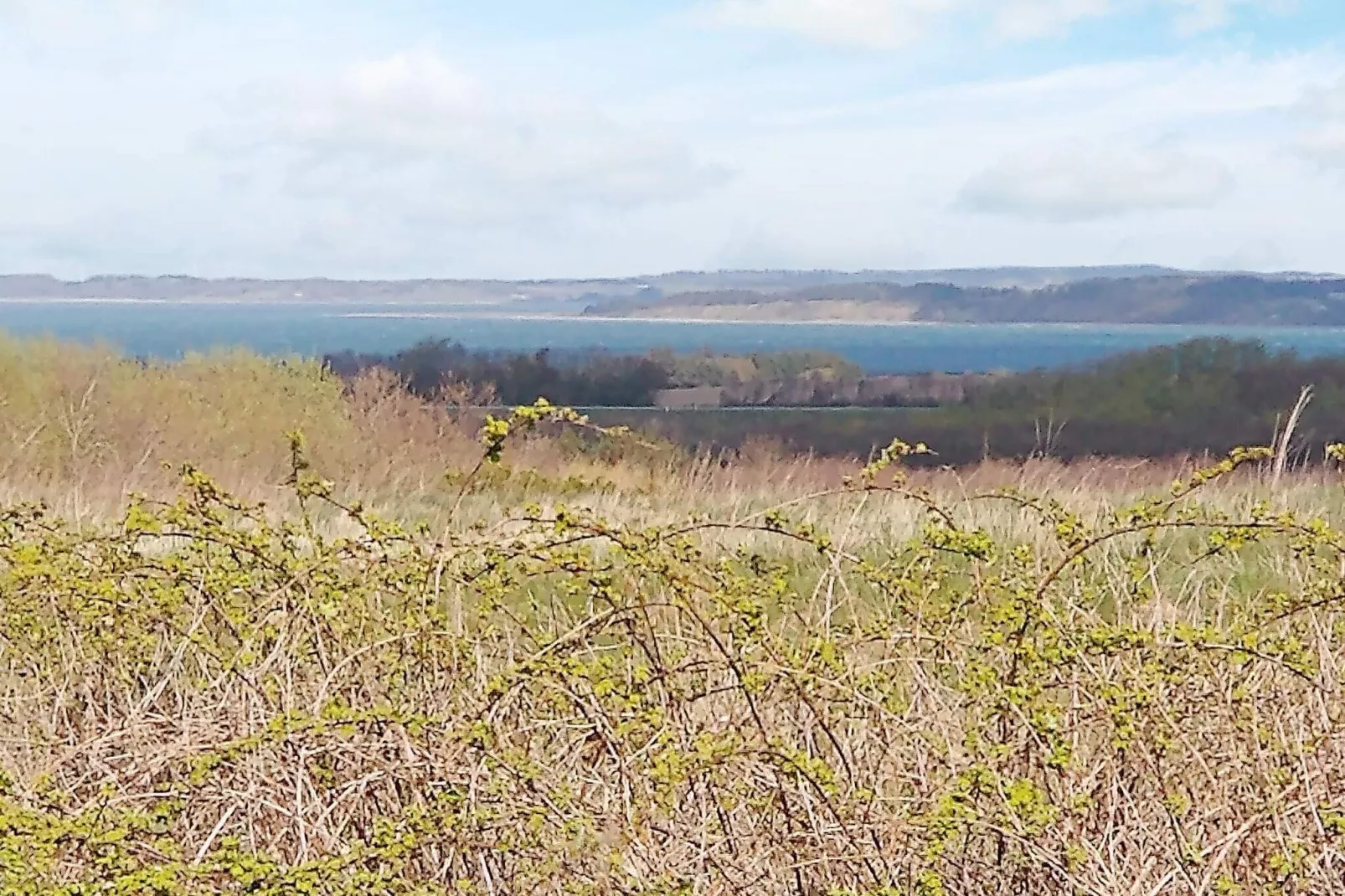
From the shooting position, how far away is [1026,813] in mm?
2783

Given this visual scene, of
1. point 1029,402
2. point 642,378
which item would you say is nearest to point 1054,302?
point 642,378

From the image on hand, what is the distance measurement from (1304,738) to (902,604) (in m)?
0.87

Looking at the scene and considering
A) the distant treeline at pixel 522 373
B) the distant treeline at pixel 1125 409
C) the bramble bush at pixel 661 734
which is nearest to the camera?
the bramble bush at pixel 661 734

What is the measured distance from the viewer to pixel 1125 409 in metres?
36.1

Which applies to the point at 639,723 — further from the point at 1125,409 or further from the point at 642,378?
the point at 642,378

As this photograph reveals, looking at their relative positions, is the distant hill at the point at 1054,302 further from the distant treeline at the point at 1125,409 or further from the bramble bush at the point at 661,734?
the bramble bush at the point at 661,734

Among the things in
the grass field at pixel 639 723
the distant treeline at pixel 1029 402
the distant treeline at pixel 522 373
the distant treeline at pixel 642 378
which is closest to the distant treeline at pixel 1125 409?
the distant treeline at pixel 1029 402

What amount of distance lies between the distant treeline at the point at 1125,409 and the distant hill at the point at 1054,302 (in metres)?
91.5

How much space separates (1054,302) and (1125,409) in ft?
362

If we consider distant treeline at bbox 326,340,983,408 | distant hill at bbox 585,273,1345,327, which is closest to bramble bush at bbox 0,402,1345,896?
distant treeline at bbox 326,340,983,408

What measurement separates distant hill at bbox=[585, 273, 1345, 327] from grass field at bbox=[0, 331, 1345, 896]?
13063 cm

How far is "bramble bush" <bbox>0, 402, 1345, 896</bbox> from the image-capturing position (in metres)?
2.86

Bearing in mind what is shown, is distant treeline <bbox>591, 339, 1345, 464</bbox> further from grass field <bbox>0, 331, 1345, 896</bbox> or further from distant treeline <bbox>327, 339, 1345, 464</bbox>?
grass field <bbox>0, 331, 1345, 896</bbox>

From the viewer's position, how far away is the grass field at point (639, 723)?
9.41ft
